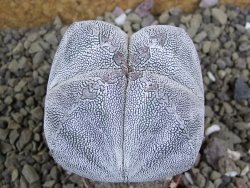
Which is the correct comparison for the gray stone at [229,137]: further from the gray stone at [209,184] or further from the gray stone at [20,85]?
the gray stone at [20,85]

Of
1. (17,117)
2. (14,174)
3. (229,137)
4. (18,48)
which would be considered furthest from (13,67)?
(229,137)

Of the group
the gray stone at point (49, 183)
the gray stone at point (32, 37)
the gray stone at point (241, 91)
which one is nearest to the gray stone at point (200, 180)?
the gray stone at point (241, 91)

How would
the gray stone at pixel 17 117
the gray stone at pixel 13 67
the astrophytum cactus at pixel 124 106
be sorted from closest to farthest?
the astrophytum cactus at pixel 124 106
the gray stone at pixel 17 117
the gray stone at pixel 13 67

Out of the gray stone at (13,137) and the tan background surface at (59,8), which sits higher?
the tan background surface at (59,8)

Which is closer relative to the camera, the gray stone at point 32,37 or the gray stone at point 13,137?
the gray stone at point 13,137

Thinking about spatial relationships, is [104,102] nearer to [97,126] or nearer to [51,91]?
[97,126]

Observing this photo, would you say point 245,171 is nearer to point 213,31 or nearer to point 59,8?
point 213,31

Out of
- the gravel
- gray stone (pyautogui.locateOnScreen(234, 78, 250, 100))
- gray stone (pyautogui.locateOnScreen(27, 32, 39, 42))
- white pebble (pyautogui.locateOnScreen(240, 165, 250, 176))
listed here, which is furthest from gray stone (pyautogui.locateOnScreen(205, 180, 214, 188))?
gray stone (pyautogui.locateOnScreen(27, 32, 39, 42))
